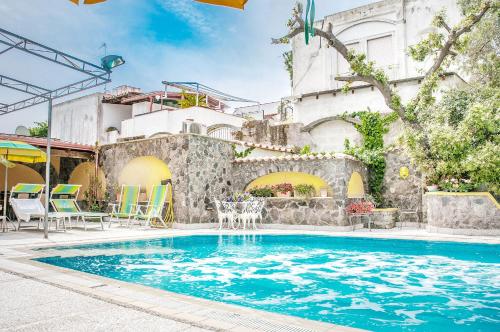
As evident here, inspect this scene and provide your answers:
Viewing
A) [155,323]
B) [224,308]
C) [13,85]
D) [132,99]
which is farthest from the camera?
[132,99]

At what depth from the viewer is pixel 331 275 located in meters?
6.37

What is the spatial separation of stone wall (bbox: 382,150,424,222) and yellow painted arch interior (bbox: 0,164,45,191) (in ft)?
49.1

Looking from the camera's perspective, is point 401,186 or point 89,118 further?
point 89,118

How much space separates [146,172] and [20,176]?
5.76 metres

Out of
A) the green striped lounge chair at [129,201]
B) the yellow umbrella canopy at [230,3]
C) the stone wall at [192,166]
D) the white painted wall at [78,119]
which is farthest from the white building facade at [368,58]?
the yellow umbrella canopy at [230,3]

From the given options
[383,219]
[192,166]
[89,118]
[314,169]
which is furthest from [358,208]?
[89,118]

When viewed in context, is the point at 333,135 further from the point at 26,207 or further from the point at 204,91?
the point at 204,91

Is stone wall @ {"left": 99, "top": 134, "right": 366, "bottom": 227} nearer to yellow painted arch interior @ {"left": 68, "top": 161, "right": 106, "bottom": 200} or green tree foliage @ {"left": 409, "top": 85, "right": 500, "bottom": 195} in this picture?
green tree foliage @ {"left": 409, "top": 85, "right": 500, "bottom": 195}

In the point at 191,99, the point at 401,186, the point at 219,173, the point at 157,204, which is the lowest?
the point at 157,204

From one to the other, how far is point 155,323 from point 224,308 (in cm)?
71

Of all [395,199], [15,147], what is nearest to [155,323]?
[15,147]

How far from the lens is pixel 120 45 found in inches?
872

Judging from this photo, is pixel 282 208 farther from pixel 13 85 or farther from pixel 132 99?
pixel 132 99

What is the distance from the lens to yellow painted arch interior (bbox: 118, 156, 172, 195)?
54.0 ft
